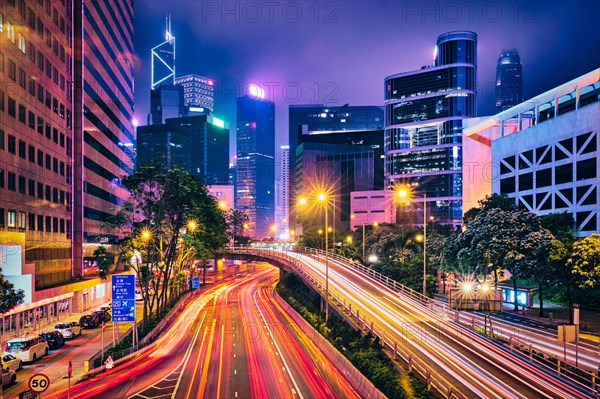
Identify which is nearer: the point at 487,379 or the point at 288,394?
the point at 487,379

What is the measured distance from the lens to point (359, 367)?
28.7 m

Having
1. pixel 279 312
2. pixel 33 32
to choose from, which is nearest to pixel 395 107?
pixel 279 312

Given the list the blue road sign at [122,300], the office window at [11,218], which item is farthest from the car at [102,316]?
the blue road sign at [122,300]

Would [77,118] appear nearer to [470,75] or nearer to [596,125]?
[596,125]

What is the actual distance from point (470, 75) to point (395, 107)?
944 inches

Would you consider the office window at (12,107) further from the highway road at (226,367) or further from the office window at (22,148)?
the highway road at (226,367)

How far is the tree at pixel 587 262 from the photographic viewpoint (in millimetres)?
38625

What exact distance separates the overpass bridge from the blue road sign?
15.9 m

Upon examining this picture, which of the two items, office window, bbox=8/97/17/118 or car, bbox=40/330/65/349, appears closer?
car, bbox=40/330/65/349

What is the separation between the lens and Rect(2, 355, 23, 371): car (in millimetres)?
32894

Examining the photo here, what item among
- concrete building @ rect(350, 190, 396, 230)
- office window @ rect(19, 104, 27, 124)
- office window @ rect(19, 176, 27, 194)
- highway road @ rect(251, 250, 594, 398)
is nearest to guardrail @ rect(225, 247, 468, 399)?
highway road @ rect(251, 250, 594, 398)

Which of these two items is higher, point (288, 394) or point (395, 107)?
point (395, 107)

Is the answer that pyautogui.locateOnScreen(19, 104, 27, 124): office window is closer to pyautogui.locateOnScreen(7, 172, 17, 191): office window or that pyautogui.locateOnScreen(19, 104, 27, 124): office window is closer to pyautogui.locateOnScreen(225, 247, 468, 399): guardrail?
pyautogui.locateOnScreen(7, 172, 17, 191): office window

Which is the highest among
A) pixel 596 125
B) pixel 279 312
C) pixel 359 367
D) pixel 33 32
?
pixel 33 32
